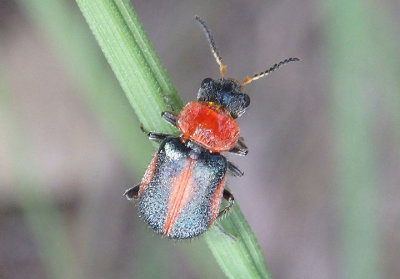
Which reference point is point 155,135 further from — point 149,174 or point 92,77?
point 92,77

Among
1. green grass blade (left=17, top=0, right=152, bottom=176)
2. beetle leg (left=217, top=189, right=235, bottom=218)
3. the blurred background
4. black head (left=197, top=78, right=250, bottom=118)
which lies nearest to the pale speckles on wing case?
beetle leg (left=217, top=189, right=235, bottom=218)

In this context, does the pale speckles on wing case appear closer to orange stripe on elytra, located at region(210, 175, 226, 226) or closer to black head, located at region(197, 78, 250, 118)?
orange stripe on elytra, located at region(210, 175, 226, 226)

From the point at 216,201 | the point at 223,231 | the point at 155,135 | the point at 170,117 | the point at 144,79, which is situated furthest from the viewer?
the point at 216,201

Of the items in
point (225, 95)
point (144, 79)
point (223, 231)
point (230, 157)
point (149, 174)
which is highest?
point (144, 79)

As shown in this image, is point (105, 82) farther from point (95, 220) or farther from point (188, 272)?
point (188, 272)

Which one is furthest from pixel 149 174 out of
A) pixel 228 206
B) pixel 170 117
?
pixel 228 206
